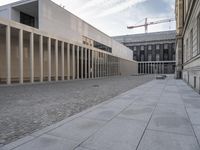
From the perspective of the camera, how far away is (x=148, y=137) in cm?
294

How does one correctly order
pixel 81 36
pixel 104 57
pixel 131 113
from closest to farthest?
pixel 131 113 → pixel 81 36 → pixel 104 57

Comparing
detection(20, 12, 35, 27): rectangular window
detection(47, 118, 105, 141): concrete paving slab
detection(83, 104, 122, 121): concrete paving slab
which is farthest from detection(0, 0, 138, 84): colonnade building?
detection(47, 118, 105, 141): concrete paving slab

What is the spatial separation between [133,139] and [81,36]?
26.8m

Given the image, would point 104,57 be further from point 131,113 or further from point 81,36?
point 131,113

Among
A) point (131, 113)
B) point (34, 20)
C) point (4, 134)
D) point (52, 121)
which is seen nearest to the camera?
point (4, 134)

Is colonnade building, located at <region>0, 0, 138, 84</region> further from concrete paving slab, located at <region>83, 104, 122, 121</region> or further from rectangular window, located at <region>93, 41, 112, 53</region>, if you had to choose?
concrete paving slab, located at <region>83, 104, 122, 121</region>

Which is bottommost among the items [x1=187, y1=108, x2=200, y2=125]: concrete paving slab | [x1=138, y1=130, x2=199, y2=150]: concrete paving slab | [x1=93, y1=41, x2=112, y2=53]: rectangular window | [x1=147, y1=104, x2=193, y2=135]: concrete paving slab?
[x1=138, y1=130, x2=199, y2=150]: concrete paving slab

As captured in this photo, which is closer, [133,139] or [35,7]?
[133,139]

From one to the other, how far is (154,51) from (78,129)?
223 ft

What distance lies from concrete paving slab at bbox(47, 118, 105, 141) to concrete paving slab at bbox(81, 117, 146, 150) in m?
0.17

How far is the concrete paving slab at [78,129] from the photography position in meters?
2.99

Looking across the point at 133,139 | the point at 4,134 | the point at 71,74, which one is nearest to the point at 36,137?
the point at 4,134

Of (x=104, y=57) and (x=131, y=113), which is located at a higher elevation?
(x=104, y=57)

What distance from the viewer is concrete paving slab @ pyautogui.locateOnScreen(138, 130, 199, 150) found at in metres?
2.56
